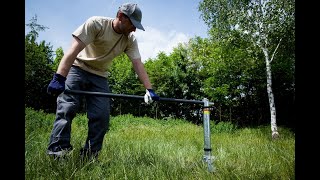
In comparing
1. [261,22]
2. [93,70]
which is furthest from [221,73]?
[93,70]

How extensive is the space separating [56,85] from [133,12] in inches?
43.5

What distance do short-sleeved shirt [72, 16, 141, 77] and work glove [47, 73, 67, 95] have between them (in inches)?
20.0

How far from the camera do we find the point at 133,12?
3.33 meters

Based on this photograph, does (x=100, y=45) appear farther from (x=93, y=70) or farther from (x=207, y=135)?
(x=207, y=135)

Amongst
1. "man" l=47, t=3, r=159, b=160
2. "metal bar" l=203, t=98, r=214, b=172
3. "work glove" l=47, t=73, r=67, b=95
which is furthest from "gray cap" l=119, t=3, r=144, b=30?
"metal bar" l=203, t=98, r=214, b=172

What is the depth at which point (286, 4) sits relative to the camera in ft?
45.3

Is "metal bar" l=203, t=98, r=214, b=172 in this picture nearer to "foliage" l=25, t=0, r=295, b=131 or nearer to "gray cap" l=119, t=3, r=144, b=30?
"gray cap" l=119, t=3, r=144, b=30

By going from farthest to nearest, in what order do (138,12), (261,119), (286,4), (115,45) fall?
(261,119) < (286,4) < (115,45) < (138,12)

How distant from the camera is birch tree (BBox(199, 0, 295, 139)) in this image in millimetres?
14031

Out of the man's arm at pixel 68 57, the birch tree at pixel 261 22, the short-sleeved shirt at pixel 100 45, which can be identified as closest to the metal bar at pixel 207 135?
the short-sleeved shirt at pixel 100 45
